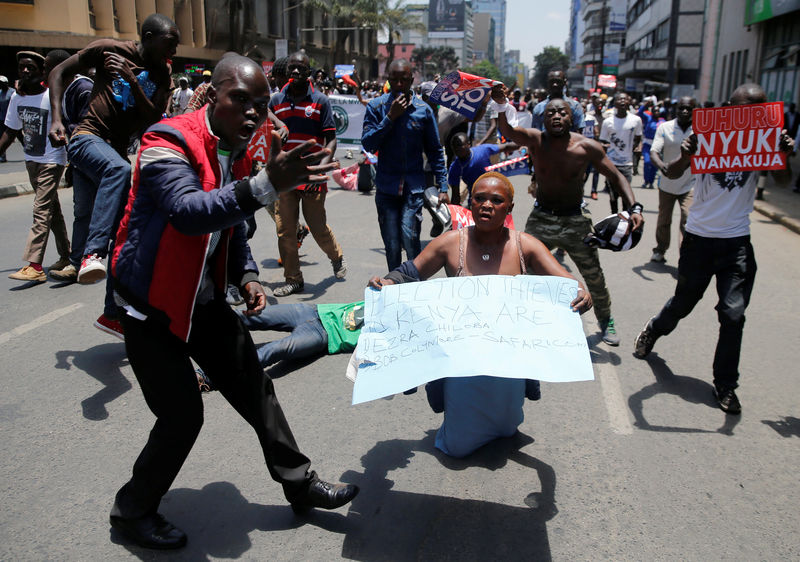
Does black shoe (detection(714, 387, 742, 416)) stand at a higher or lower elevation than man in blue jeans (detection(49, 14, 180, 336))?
lower

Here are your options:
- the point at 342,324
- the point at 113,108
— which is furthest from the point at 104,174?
the point at 342,324

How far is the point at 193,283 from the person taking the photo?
246cm

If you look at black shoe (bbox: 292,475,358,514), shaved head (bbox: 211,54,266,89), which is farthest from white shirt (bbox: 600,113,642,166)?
shaved head (bbox: 211,54,266,89)

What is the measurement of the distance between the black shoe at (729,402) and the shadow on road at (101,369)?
3.65 metres

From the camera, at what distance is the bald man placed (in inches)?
86.1

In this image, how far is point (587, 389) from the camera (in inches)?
177

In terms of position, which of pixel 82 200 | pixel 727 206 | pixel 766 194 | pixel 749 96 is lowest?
pixel 766 194

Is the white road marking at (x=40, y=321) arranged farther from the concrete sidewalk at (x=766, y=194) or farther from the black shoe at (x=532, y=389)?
the concrete sidewalk at (x=766, y=194)

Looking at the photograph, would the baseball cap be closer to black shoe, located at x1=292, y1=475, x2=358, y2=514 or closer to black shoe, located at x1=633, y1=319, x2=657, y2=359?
black shoe, located at x1=292, y1=475, x2=358, y2=514

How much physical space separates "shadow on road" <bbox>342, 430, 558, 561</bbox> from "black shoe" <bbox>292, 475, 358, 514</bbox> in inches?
5.7

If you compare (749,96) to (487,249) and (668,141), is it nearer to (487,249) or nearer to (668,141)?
(487,249)

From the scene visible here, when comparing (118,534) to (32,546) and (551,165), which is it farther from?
(551,165)

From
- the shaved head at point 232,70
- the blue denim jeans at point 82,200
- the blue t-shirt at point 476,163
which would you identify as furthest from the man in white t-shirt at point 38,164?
the shaved head at point 232,70

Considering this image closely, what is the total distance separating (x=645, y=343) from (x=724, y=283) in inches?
32.5
